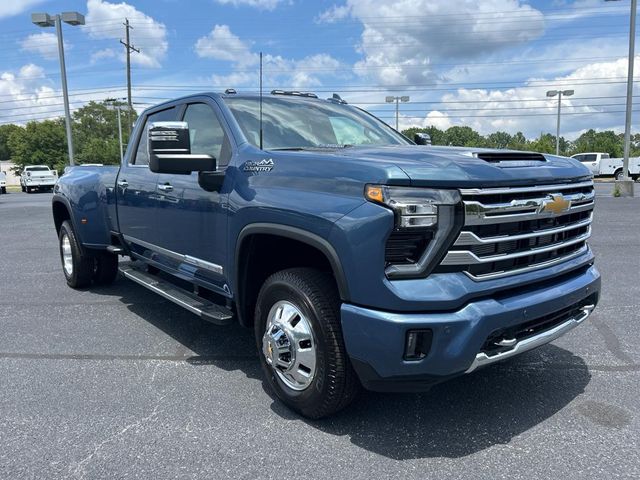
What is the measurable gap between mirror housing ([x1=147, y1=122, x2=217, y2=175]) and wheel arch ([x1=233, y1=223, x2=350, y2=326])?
0.51 meters

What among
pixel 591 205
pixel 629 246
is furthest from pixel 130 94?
pixel 591 205

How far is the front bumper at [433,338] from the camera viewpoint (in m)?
2.46

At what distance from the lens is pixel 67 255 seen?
21.4ft

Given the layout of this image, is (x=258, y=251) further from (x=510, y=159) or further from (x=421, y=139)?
(x=421, y=139)

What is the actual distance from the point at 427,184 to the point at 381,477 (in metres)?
1.43

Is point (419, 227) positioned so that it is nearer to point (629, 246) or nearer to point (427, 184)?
point (427, 184)

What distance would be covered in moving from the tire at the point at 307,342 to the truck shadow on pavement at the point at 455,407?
19cm

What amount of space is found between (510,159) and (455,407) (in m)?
1.53

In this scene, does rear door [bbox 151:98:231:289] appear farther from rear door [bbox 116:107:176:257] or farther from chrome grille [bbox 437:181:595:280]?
chrome grille [bbox 437:181:595:280]

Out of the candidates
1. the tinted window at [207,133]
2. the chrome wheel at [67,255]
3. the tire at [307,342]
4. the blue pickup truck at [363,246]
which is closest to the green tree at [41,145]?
the chrome wheel at [67,255]

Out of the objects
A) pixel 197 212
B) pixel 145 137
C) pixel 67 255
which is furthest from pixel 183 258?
pixel 67 255

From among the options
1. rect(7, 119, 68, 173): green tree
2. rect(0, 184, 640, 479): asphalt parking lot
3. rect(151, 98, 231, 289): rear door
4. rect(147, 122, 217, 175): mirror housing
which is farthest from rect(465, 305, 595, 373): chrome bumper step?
rect(7, 119, 68, 173): green tree

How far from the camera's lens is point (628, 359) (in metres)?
3.94

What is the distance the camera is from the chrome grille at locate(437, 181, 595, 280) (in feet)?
8.30
